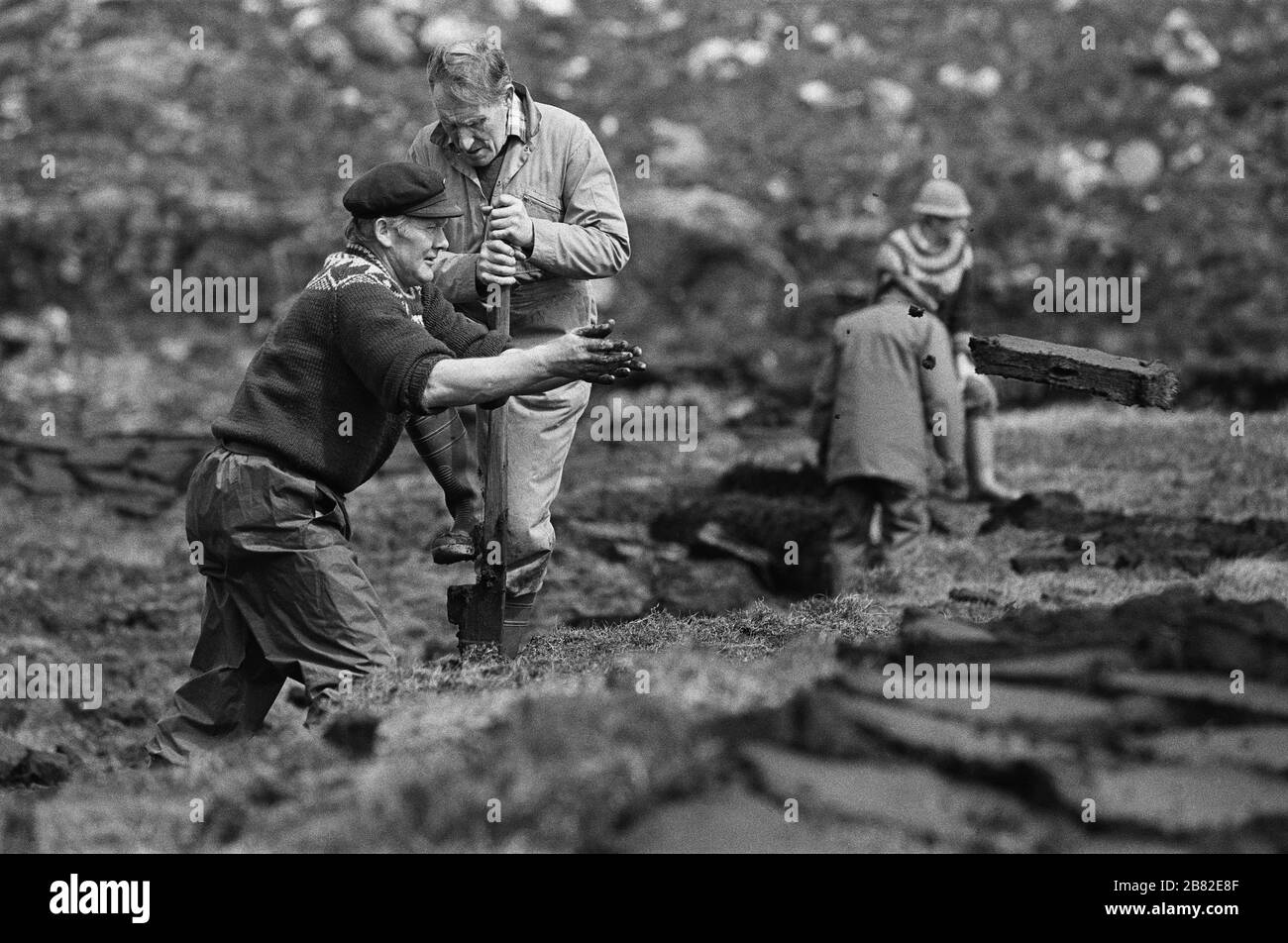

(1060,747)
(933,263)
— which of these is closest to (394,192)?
(1060,747)

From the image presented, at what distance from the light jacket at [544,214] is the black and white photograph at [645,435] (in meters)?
0.02

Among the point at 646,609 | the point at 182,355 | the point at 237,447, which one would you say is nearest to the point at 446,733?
the point at 237,447

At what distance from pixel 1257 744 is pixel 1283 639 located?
24.1 inches

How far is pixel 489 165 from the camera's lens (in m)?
7.38

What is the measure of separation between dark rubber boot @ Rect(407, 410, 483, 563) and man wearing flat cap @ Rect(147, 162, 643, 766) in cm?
73

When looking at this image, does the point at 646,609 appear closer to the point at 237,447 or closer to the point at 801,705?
the point at 237,447

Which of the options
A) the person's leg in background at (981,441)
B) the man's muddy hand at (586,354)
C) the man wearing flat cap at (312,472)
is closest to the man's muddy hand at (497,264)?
the man wearing flat cap at (312,472)

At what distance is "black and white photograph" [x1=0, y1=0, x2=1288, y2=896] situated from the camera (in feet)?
16.6

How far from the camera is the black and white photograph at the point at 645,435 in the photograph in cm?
507

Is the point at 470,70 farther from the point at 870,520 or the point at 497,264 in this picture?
the point at 870,520

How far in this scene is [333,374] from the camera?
650 cm

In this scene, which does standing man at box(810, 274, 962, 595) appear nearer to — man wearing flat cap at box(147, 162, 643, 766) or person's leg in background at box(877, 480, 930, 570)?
person's leg in background at box(877, 480, 930, 570)

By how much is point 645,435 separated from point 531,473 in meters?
6.69

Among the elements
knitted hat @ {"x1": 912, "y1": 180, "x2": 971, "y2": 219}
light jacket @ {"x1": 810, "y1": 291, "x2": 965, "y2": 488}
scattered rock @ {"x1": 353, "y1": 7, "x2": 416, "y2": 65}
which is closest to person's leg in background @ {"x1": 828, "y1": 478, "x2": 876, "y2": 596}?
light jacket @ {"x1": 810, "y1": 291, "x2": 965, "y2": 488}
